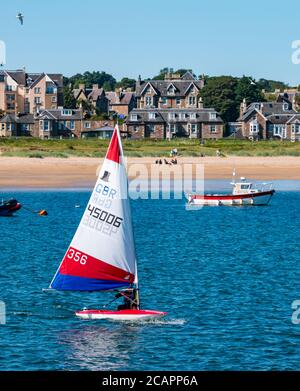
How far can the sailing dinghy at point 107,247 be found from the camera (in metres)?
36.7

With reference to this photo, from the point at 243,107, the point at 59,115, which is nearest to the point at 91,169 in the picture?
the point at 59,115

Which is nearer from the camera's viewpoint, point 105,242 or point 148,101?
point 105,242

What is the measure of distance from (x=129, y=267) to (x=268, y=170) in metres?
76.5

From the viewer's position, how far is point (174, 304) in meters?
41.9

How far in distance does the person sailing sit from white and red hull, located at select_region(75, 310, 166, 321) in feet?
0.89

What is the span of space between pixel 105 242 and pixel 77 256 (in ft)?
4.06

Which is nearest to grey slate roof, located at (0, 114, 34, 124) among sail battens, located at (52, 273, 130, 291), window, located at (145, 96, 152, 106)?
window, located at (145, 96, 152, 106)

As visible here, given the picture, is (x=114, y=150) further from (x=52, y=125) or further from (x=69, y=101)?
(x=69, y=101)

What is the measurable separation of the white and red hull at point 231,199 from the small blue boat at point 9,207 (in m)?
16.8

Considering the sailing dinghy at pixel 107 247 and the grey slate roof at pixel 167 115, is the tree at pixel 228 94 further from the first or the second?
the sailing dinghy at pixel 107 247

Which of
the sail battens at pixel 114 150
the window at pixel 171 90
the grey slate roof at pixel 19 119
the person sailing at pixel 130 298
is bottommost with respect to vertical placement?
the person sailing at pixel 130 298

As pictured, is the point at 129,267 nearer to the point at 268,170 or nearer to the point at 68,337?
the point at 68,337

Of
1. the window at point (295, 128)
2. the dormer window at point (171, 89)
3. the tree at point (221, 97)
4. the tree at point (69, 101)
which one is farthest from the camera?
the tree at point (69, 101)

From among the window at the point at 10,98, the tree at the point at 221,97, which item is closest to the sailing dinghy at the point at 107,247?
the tree at the point at 221,97
